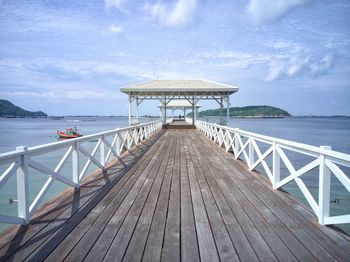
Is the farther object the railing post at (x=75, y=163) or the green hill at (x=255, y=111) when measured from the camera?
the green hill at (x=255, y=111)

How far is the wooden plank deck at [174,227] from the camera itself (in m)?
2.25

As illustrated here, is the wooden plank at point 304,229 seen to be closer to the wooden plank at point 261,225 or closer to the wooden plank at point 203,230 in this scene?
the wooden plank at point 261,225

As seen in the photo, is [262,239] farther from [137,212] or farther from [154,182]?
[154,182]

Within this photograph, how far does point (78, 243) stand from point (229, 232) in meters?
1.51

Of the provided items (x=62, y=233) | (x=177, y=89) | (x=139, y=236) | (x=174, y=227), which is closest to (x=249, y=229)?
(x=174, y=227)

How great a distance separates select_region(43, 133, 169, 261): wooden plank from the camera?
226 centimetres

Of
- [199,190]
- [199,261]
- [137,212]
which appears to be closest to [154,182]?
[199,190]

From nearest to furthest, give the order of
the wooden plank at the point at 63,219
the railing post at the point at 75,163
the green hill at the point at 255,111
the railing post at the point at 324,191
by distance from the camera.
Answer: the wooden plank at the point at 63,219 → the railing post at the point at 324,191 → the railing post at the point at 75,163 → the green hill at the point at 255,111

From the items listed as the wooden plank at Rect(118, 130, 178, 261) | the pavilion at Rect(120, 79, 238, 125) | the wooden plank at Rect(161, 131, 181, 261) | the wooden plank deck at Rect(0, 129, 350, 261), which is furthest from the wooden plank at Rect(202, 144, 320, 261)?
the pavilion at Rect(120, 79, 238, 125)

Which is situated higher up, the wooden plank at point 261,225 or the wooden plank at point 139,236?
the wooden plank at point 139,236

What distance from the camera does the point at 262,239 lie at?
2.51 metres

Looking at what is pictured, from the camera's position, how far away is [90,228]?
2.75 meters

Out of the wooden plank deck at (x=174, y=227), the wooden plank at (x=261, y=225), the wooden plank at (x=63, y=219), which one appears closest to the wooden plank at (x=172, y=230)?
the wooden plank deck at (x=174, y=227)

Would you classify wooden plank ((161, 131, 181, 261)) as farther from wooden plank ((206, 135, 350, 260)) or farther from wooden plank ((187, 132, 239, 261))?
wooden plank ((206, 135, 350, 260))
